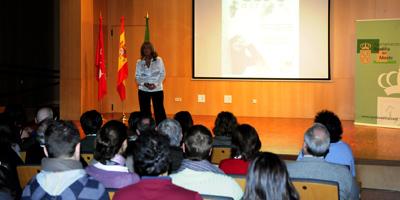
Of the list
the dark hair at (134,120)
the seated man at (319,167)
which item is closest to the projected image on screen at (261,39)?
the dark hair at (134,120)

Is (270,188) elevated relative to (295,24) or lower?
lower

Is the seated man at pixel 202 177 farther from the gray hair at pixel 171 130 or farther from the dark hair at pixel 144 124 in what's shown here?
the dark hair at pixel 144 124

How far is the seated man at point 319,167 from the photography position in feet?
9.38

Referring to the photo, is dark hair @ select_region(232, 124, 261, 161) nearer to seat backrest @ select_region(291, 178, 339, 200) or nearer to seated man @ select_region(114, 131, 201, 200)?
seat backrest @ select_region(291, 178, 339, 200)

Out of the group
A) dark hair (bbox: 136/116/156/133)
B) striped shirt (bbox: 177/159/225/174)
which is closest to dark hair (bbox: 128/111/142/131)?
dark hair (bbox: 136/116/156/133)

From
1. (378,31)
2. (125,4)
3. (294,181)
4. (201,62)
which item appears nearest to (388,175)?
(294,181)

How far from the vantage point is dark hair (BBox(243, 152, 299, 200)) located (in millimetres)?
1987

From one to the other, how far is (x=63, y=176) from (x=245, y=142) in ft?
4.31

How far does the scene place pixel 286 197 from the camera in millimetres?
2004

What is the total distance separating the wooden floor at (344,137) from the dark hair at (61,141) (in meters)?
3.65

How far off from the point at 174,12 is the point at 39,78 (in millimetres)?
3037

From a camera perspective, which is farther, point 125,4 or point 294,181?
point 125,4

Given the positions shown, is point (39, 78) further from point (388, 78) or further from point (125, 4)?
point (388, 78)

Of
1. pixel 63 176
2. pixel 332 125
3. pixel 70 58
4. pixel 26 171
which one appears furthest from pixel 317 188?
pixel 70 58
